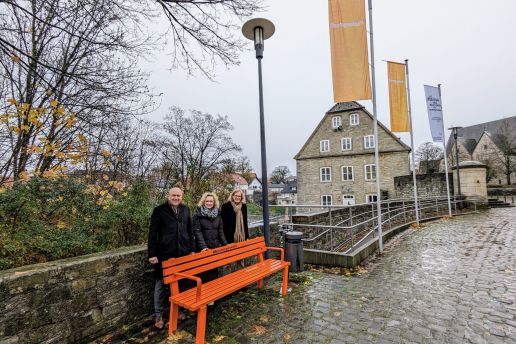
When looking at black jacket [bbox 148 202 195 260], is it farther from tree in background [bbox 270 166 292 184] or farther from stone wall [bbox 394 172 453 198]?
tree in background [bbox 270 166 292 184]

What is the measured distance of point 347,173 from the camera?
93.2ft

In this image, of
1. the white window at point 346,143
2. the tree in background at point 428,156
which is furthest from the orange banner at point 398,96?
the tree in background at point 428,156

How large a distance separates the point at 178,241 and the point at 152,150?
1949cm

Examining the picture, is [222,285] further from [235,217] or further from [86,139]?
[86,139]

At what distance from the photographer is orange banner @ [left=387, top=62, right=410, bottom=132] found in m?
10.3

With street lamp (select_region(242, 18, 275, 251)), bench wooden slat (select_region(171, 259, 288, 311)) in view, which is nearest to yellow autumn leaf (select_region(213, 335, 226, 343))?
bench wooden slat (select_region(171, 259, 288, 311))

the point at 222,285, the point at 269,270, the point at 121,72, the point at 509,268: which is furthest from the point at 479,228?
the point at 121,72

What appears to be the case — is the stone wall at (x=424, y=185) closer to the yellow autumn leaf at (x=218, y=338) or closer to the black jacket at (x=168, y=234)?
the black jacket at (x=168, y=234)

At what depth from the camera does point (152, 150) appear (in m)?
21.7

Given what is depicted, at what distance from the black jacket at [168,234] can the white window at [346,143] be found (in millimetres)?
26919

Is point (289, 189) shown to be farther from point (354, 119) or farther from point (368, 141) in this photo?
point (368, 141)

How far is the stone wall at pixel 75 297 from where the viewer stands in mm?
2650

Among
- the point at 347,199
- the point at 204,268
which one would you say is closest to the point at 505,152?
the point at 347,199

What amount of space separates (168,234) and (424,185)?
23.9m
